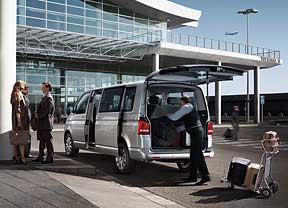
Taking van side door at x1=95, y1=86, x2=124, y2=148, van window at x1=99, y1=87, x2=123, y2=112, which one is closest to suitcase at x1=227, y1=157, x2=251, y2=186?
van side door at x1=95, y1=86, x2=124, y2=148

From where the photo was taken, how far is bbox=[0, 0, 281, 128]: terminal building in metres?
35.2

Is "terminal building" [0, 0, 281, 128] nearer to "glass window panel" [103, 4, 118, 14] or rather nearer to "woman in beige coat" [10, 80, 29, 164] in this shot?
"glass window panel" [103, 4, 118, 14]

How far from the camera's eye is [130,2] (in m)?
41.2

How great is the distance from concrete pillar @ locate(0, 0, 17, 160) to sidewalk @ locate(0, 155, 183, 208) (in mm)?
685

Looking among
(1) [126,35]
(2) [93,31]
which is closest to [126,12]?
(1) [126,35]

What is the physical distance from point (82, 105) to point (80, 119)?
1.45 ft

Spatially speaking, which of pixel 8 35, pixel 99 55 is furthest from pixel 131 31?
pixel 8 35

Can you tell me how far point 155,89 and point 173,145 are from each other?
1291 millimetres

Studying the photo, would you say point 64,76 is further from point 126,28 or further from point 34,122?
point 34,122

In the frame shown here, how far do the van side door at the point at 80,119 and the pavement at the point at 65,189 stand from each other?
7.47 feet

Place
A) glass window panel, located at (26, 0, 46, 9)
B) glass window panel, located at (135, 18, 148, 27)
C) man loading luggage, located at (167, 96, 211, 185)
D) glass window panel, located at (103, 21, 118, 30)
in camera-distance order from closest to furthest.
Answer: man loading luggage, located at (167, 96, 211, 185) < glass window panel, located at (26, 0, 46, 9) < glass window panel, located at (103, 21, 118, 30) < glass window panel, located at (135, 18, 148, 27)

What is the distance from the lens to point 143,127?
9828 mm

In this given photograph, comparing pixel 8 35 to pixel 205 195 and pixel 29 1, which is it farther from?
pixel 29 1

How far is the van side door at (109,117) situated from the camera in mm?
10898
